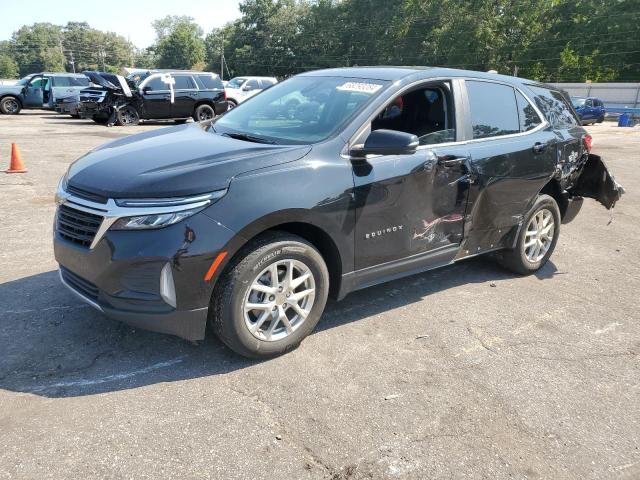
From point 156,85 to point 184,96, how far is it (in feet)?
3.25

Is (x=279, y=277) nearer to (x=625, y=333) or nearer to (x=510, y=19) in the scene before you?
(x=625, y=333)

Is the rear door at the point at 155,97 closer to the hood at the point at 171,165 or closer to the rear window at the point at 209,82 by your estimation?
the rear window at the point at 209,82

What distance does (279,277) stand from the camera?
132 inches

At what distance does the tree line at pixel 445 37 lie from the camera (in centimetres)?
5069

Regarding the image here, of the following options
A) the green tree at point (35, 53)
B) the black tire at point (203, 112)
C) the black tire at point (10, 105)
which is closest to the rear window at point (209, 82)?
the black tire at point (203, 112)

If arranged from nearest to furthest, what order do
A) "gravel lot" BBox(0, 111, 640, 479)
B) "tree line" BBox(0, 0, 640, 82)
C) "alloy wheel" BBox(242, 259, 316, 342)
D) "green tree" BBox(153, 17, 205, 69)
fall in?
"gravel lot" BBox(0, 111, 640, 479) → "alloy wheel" BBox(242, 259, 316, 342) → "tree line" BBox(0, 0, 640, 82) → "green tree" BBox(153, 17, 205, 69)

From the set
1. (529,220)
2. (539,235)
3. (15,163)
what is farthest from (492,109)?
(15,163)

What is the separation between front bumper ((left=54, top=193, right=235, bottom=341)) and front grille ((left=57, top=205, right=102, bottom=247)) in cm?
6

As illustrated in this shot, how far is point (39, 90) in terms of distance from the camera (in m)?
23.9

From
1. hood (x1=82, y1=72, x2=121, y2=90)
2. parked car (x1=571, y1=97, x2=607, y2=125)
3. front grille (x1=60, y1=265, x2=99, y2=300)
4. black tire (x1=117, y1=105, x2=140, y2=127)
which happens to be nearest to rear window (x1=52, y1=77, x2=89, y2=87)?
hood (x1=82, y1=72, x2=121, y2=90)

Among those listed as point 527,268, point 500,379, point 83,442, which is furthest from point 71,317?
point 527,268

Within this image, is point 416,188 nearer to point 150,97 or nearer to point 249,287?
point 249,287

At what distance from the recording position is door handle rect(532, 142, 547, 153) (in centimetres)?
470

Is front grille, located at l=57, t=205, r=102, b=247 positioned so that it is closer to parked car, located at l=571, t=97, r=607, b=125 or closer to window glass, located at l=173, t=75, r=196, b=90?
window glass, located at l=173, t=75, r=196, b=90
